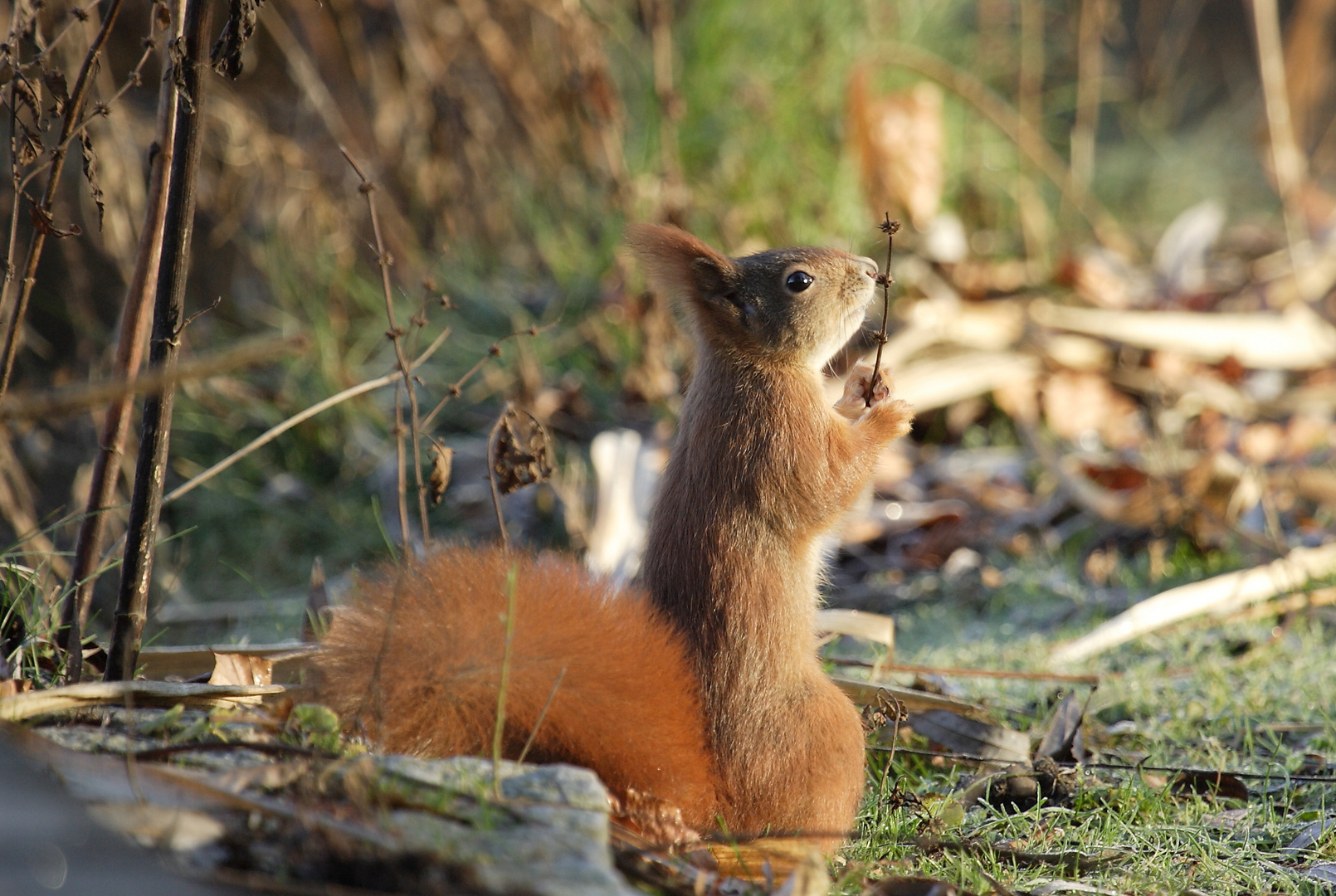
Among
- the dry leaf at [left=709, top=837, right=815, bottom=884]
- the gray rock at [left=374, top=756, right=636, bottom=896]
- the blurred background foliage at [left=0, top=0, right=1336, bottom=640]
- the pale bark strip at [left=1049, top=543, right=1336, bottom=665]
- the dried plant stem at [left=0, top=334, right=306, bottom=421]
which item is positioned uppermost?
the blurred background foliage at [left=0, top=0, right=1336, bottom=640]

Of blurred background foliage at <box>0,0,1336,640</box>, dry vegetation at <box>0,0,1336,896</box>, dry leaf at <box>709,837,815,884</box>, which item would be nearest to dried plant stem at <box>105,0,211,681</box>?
dry vegetation at <box>0,0,1336,896</box>

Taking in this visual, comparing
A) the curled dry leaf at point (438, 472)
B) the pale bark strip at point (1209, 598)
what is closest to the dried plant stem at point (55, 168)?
the curled dry leaf at point (438, 472)

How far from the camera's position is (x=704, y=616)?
1.84 metres

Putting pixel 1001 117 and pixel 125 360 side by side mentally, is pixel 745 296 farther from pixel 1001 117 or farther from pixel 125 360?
pixel 1001 117

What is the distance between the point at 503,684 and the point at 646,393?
3.17 meters

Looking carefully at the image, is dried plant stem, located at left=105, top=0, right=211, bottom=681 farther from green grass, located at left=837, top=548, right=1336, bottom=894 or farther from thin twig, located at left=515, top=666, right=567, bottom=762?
green grass, located at left=837, top=548, right=1336, bottom=894

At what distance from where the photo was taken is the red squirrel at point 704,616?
1515mm

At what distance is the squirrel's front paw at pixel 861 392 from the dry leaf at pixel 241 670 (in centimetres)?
121

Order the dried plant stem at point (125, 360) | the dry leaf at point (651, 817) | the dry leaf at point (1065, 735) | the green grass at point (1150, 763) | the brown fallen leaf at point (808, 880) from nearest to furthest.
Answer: the brown fallen leaf at point (808, 880) → the dry leaf at point (651, 817) → the green grass at point (1150, 763) → the dried plant stem at point (125, 360) → the dry leaf at point (1065, 735)

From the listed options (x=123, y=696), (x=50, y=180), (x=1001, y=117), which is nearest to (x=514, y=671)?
(x=123, y=696)

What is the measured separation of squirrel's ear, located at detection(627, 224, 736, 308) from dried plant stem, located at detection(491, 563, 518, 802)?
32.1 inches

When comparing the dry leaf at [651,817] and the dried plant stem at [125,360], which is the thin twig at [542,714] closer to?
the dry leaf at [651,817]

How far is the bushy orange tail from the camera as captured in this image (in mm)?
1495

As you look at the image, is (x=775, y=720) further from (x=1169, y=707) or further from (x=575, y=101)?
(x=575, y=101)
